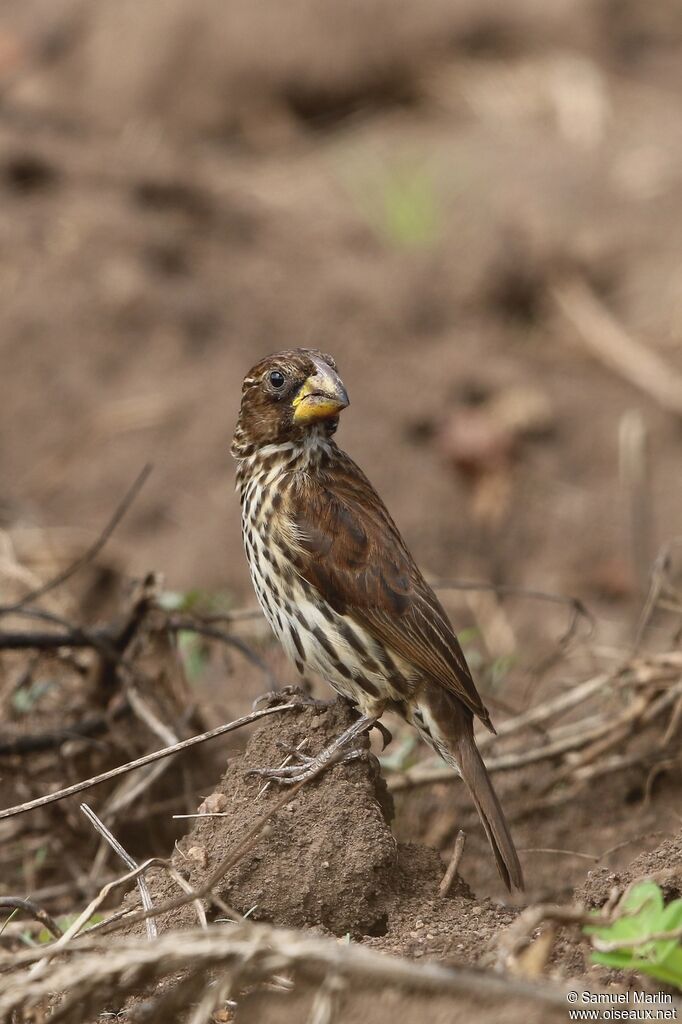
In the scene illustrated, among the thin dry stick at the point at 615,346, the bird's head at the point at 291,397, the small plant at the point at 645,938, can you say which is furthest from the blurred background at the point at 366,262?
the small plant at the point at 645,938

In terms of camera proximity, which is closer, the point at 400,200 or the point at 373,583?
the point at 373,583

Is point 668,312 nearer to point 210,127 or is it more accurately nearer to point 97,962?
point 210,127

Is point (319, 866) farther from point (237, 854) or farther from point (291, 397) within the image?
point (291, 397)

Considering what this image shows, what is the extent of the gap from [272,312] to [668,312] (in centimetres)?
244

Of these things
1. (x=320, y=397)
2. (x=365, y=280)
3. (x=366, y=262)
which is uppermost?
(x=366, y=262)

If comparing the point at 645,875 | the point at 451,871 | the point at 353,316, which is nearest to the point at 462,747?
the point at 451,871

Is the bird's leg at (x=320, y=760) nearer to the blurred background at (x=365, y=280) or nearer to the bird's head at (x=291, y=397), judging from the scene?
the bird's head at (x=291, y=397)

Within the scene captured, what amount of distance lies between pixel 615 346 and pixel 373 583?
5593 millimetres

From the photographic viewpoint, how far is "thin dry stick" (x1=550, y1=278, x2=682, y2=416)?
8.98 m

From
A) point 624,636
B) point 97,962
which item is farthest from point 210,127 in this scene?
point 97,962

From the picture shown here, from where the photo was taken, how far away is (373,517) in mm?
4160

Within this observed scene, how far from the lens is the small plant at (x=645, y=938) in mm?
2625

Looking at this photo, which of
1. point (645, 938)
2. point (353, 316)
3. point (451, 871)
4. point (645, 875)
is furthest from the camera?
point (353, 316)

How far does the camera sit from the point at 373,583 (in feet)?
13.2
